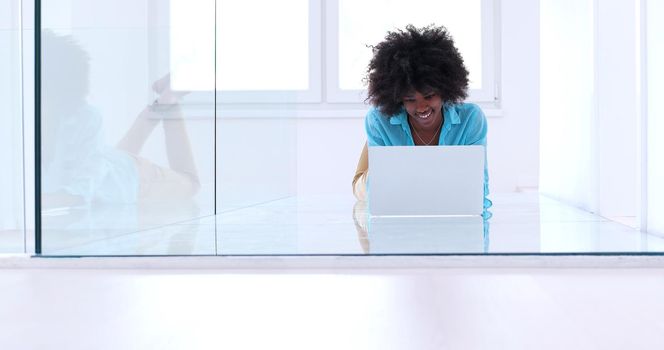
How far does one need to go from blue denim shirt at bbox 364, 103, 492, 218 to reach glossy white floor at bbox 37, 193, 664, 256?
0.42 metres

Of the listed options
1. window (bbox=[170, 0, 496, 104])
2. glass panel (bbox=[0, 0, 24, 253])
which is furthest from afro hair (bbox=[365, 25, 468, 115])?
window (bbox=[170, 0, 496, 104])

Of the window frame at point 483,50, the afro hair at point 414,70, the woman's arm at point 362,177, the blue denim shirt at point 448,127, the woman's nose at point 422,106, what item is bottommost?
the woman's arm at point 362,177

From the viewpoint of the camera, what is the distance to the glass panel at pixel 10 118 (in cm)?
208

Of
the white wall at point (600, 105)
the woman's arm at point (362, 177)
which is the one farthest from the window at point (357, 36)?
the woman's arm at point (362, 177)

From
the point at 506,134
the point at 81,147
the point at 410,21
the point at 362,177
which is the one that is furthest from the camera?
the point at 410,21

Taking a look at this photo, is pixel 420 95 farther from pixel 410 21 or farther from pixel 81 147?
pixel 410 21

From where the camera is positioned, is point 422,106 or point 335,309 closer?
point 335,309

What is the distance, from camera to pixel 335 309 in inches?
39.6

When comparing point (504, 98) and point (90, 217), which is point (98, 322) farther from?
point (504, 98)

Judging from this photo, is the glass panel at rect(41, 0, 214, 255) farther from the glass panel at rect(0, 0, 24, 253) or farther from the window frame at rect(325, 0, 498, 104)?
the window frame at rect(325, 0, 498, 104)

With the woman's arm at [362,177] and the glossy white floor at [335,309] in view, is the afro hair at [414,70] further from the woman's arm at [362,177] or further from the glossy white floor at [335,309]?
the glossy white floor at [335,309]


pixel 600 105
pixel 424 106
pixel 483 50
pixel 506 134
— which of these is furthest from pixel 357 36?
pixel 424 106

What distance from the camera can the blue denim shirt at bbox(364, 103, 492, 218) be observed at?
106 inches

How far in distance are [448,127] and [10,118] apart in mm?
1424
